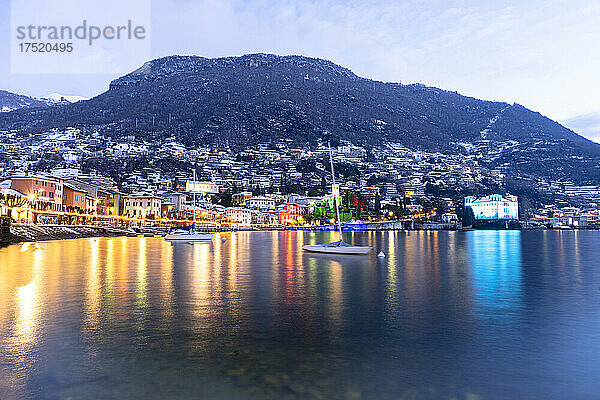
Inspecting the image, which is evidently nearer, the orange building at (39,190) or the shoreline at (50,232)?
the shoreline at (50,232)

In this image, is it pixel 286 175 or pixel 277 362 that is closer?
pixel 277 362

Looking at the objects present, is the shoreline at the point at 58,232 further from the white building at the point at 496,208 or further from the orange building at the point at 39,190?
the white building at the point at 496,208

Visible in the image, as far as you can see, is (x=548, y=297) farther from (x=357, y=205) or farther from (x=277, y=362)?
(x=357, y=205)

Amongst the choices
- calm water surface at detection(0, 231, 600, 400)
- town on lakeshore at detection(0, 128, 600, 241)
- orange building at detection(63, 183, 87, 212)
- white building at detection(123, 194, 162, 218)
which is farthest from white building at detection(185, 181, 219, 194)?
calm water surface at detection(0, 231, 600, 400)

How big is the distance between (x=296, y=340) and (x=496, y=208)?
6059 inches

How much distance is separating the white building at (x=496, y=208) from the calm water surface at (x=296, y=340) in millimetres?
140872

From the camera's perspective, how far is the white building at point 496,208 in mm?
148625

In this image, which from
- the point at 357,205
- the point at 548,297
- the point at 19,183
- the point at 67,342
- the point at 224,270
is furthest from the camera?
the point at 357,205

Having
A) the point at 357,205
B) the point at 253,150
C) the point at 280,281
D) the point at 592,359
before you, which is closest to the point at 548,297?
the point at 592,359

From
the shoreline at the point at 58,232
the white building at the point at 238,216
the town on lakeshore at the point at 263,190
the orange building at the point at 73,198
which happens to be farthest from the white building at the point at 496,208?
the orange building at the point at 73,198

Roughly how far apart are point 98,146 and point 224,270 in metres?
164

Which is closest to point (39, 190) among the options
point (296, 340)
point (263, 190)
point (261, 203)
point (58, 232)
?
point (58, 232)

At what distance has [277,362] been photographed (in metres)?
7.65

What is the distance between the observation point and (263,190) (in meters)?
164
